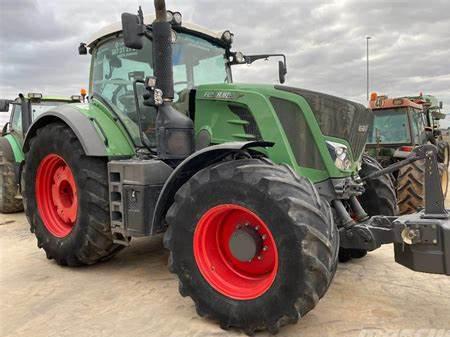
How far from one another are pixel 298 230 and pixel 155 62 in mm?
2027

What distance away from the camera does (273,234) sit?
3.00 m

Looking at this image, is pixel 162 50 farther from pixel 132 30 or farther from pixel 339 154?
pixel 339 154

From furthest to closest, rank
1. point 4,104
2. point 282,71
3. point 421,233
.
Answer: point 4,104, point 282,71, point 421,233

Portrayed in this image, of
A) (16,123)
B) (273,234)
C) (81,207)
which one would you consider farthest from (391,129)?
(16,123)

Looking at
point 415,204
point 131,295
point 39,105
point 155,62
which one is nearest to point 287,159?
point 155,62

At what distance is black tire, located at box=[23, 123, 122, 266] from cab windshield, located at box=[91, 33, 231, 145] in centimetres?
52

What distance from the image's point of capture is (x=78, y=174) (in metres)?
4.42

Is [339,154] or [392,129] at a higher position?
[392,129]

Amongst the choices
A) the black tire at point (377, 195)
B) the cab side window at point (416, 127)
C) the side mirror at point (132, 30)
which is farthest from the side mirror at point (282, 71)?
the cab side window at point (416, 127)

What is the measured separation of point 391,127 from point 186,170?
18.8ft

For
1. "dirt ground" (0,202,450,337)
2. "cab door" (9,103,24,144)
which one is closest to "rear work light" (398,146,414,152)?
"dirt ground" (0,202,450,337)

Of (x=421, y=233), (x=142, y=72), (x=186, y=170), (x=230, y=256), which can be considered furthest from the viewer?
(x=142, y=72)

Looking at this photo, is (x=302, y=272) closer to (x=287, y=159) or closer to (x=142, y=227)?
(x=287, y=159)

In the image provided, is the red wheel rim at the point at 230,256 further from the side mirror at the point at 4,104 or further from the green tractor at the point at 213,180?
the side mirror at the point at 4,104
